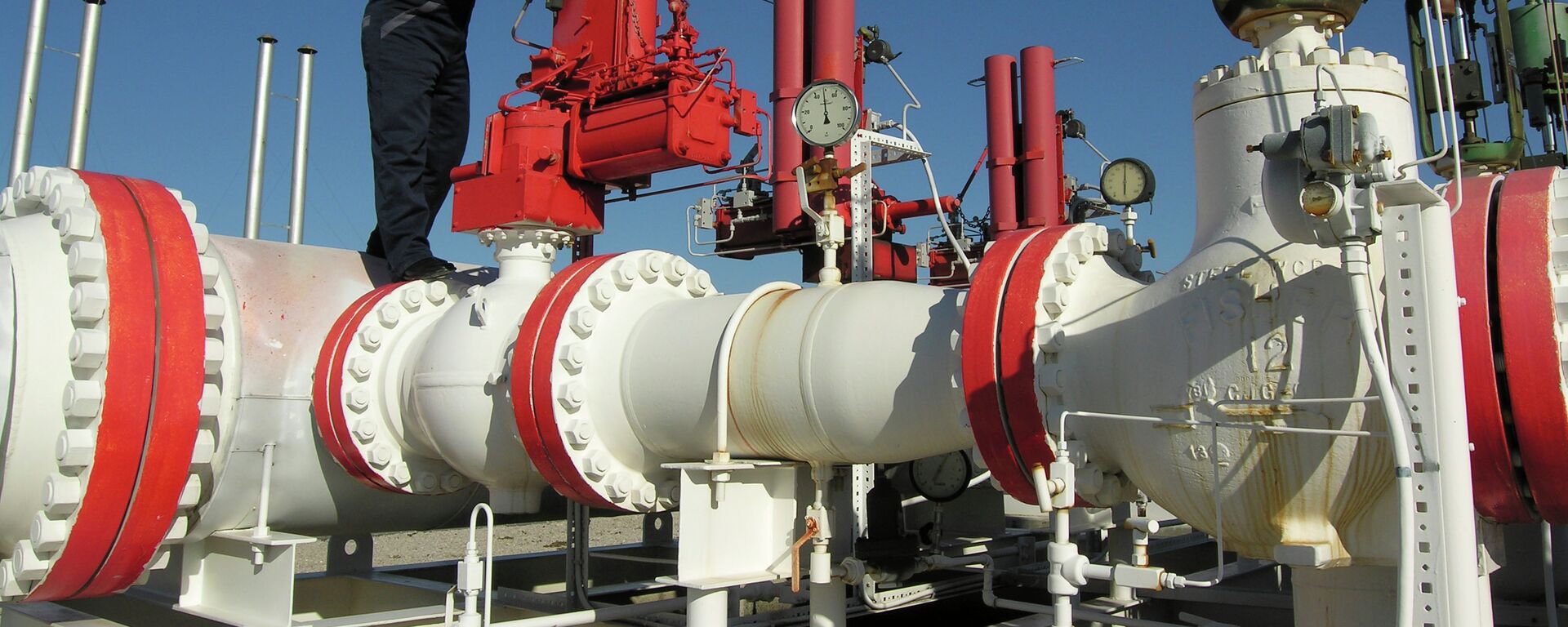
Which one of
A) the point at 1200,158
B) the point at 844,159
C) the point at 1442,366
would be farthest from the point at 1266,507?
the point at 844,159

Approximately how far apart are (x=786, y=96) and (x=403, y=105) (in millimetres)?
5180

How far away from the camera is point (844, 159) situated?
211 inches

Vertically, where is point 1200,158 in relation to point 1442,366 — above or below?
above

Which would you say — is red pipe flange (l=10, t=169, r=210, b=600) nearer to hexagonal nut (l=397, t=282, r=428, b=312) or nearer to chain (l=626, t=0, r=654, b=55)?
hexagonal nut (l=397, t=282, r=428, b=312)

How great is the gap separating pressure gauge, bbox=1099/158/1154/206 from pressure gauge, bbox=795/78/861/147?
211 centimetres

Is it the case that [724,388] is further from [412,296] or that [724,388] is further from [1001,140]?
[1001,140]

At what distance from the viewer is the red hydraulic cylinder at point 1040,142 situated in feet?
40.3

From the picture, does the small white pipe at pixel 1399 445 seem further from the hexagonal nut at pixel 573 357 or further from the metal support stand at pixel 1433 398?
the hexagonal nut at pixel 573 357

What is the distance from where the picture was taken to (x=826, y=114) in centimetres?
449

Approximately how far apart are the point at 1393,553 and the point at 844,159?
3140 mm

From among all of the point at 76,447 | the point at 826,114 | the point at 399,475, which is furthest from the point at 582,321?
the point at 76,447

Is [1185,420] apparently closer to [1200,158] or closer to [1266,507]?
[1266,507]

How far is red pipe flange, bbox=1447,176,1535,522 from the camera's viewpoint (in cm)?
250

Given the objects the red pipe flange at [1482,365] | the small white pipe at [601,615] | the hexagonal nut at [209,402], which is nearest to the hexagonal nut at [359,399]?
the hexagonal nut at [209,402]
